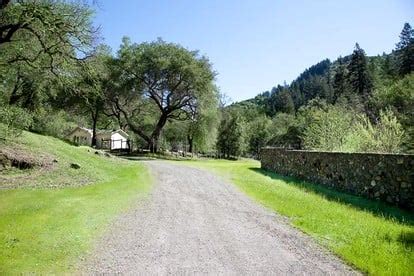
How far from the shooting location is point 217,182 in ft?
60.2

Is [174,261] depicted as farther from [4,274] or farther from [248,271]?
[4,274]

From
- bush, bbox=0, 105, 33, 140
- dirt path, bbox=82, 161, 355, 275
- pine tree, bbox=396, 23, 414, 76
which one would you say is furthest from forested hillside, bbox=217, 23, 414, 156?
bush, bbox=0, 105, 33, 140

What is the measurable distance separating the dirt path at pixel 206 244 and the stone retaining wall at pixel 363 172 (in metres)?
4.68

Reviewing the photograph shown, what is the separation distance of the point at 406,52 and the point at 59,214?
6354 cm

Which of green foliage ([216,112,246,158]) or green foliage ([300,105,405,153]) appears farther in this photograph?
green foliage ([216,112,246,158])

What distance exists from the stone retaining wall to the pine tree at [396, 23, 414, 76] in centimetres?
4721

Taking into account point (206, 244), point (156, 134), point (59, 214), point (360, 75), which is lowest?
point (206, 244)

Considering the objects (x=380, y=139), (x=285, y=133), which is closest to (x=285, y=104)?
(x=285, y=133)

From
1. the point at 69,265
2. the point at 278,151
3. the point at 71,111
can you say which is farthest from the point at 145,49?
the point at 69,265

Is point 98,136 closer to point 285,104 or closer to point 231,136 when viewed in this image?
point 231,136

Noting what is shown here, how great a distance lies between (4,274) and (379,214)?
9804 mm

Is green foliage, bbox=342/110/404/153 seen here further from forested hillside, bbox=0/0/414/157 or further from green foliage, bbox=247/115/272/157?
green foliage, bbox=247/115/272/157

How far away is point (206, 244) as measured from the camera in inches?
308

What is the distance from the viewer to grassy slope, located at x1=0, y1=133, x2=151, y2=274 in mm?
6869
